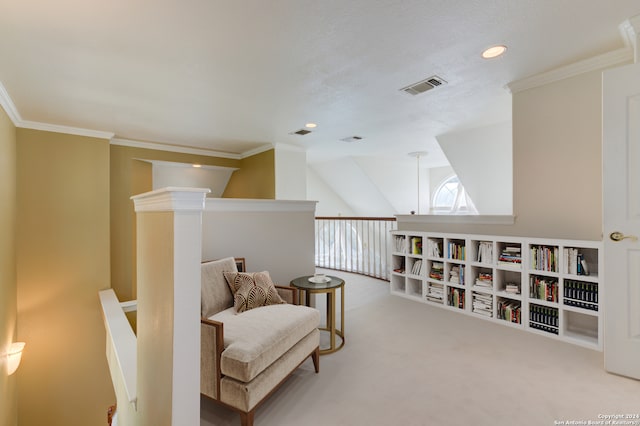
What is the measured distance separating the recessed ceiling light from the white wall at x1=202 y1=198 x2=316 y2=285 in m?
2.26

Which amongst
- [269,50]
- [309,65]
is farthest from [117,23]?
[309,65]

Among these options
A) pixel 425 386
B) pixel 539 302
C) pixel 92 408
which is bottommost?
pixel 92 408

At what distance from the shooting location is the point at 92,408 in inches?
139

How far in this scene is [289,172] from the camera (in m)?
4.93

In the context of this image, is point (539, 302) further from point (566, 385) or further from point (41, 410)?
point (41, 410)

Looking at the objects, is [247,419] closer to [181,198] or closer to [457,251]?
[181,198]

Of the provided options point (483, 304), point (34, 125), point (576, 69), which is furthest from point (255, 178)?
point (576, 69)

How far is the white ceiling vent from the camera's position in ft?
8.32

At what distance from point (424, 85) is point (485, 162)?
2.57 m

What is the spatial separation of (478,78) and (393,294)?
9.18 feet

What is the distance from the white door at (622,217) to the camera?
73.0 inches

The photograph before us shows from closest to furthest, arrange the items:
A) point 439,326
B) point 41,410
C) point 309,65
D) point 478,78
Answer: point 309,65 < point 478,78 < point 439,326 < point 41,410

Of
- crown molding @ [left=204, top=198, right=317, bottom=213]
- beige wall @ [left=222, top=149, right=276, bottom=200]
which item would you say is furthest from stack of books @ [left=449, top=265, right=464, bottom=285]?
beige wall @ [left=222, top=149, right=276, bottom=200]

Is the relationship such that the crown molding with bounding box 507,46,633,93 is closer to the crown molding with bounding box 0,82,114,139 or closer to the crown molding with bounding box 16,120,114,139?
the crown molding with bounding box 0,82,114,139
